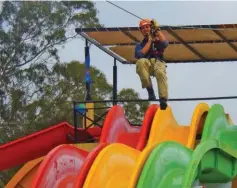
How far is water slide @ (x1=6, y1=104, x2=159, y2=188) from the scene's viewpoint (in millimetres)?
7219

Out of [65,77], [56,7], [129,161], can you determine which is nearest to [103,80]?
[65,77]

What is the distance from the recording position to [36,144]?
36.4 feet

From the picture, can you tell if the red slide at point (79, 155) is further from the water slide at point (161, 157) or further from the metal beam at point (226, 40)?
the metal beam at point (226, 40)

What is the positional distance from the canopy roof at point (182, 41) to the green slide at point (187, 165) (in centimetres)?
387

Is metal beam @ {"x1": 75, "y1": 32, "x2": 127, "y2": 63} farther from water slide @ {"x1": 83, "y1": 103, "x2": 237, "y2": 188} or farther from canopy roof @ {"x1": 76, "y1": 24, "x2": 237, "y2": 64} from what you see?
water slide @ {"x1": 83, "y1": 103, "x2": 237, "y2": 188}

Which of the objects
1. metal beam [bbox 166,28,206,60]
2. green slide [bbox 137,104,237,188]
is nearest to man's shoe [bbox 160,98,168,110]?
green slide [bbox 137,104,237,188]

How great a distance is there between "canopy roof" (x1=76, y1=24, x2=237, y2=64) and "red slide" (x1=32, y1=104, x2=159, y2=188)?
2.05 metres

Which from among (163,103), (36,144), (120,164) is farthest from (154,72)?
(36,144)

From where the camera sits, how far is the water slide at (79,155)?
23.7ft

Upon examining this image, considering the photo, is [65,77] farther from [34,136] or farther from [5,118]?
[34,136]

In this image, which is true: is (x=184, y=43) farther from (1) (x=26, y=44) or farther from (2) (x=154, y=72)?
(1) (x=26, y=44)

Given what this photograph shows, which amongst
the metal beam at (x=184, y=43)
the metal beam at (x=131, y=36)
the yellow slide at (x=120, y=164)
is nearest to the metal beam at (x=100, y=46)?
the metal beam at (x=131, y=36)

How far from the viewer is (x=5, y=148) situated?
10562mm

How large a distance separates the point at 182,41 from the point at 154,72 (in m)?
2.79
